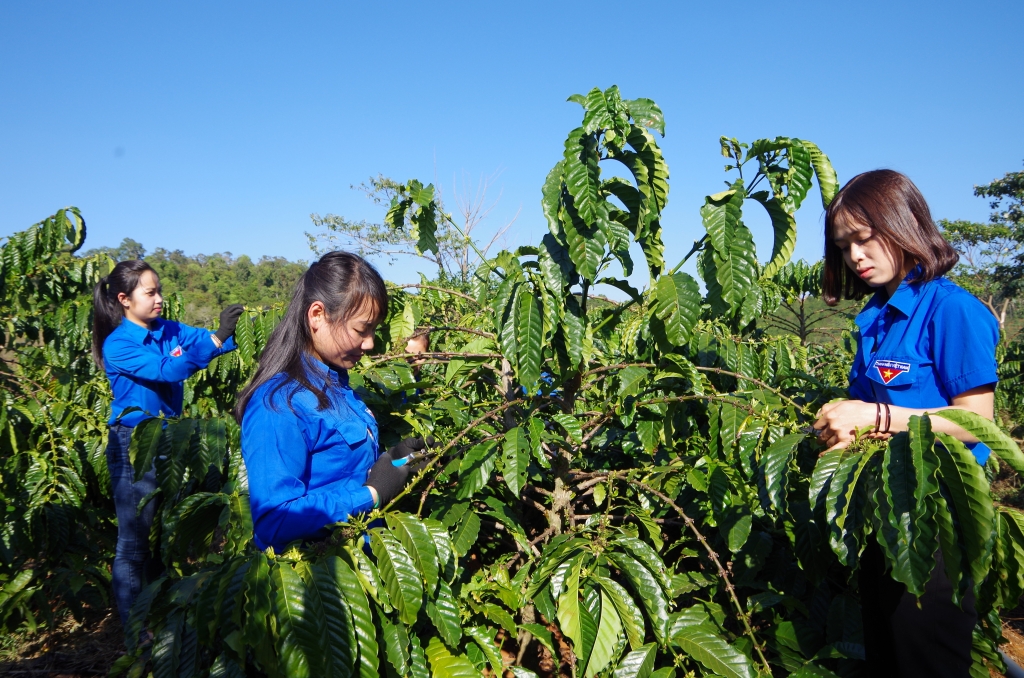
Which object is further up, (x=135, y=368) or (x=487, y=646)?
(x=135, y=368)

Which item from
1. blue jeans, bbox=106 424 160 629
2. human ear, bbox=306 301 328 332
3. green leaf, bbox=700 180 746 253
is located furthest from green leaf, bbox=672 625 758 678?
blue jeans, bbox=106 424 160 629

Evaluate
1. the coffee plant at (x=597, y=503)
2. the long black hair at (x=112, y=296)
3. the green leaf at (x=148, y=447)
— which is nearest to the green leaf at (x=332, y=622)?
the coffee plant at (x=597, y=503)

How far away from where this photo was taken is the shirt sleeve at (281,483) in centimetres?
141

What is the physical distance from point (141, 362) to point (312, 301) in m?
1.78

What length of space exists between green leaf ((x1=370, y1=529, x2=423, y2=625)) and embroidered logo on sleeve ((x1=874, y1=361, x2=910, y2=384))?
106 centimetres

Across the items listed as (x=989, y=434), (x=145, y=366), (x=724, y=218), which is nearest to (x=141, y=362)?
(x=145, y=366)

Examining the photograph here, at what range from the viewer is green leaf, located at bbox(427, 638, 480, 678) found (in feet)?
4.95

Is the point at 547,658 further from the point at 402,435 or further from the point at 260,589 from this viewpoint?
the point at 260,589

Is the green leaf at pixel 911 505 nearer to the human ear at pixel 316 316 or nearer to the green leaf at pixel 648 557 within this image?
the green leaf at pixel 648 557

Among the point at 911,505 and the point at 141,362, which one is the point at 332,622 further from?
the point at 141,362

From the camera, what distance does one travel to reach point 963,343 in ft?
4.40

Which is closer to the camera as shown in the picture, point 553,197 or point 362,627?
point 362,627

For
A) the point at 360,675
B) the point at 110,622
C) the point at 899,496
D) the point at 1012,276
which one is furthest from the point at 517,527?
the point at 1012,276

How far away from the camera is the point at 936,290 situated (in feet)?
4.67
